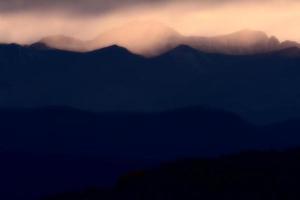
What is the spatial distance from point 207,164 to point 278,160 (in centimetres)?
636

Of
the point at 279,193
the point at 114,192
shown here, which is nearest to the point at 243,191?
the point at 279,193

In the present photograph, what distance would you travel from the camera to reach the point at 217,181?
4882 inches

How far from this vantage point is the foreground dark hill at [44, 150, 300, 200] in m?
122

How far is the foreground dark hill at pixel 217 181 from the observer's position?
399 feet

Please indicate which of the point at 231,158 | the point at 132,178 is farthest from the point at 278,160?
the point at 132,178

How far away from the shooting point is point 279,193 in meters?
121

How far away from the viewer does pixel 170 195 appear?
4838 inches

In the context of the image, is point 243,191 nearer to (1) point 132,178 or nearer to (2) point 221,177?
(2) point 221,177

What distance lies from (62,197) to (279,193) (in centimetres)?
2096

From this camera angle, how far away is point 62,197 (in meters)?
131

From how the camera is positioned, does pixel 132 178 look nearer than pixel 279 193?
No

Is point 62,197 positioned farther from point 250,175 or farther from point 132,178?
point 250,175

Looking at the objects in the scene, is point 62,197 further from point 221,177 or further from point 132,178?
point 221,177

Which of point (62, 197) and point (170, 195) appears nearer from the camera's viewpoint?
point (170, 195)
